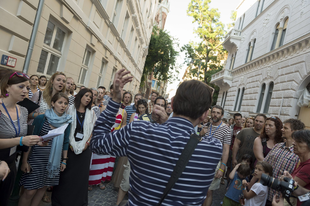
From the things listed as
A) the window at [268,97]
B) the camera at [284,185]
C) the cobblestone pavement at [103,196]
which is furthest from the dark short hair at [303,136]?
the window at [268,97]

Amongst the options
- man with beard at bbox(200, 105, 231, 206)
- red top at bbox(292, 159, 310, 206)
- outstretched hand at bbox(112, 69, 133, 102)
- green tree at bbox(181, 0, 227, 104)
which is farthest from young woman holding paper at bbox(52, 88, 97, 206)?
green tree at bbox(181, 0, 227, 104)

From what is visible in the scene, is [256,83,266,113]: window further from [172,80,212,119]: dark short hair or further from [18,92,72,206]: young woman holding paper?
[172,80,212,119]: dark short hair

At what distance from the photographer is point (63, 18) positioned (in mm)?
7055

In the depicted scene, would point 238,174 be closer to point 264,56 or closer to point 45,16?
point 45,16

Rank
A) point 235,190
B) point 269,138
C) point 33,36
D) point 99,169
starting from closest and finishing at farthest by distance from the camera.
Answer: point 235,190
point 269,138
point 99,169
point 33,36

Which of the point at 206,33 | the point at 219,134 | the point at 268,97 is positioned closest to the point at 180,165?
the point at 219,134

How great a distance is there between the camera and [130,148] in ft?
4.71

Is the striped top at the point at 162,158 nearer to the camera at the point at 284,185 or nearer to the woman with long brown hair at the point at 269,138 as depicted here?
the camera at the point at 284,185

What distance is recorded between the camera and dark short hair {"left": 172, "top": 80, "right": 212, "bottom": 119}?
1.45 meters

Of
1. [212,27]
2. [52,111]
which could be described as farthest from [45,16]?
[212,27]

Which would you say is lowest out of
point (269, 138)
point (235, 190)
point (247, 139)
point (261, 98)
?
point (235, 190)

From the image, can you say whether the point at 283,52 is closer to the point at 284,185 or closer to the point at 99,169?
the point at 99,169

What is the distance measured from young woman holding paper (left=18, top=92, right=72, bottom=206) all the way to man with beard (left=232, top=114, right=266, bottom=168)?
3.87 metres

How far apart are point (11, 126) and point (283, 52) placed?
14.0m
